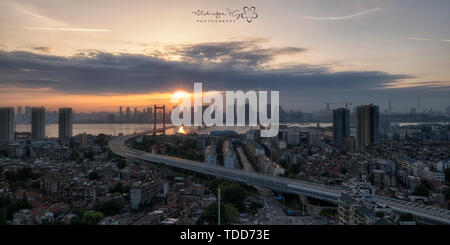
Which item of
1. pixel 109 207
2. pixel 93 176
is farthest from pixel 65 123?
pixel 109 207

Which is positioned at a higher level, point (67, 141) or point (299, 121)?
point (299, 121)

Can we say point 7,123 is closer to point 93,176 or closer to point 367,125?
point 93,176

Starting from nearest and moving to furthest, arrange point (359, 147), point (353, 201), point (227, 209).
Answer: point (353, 201) → point (227, 209) → point (359, 147)
